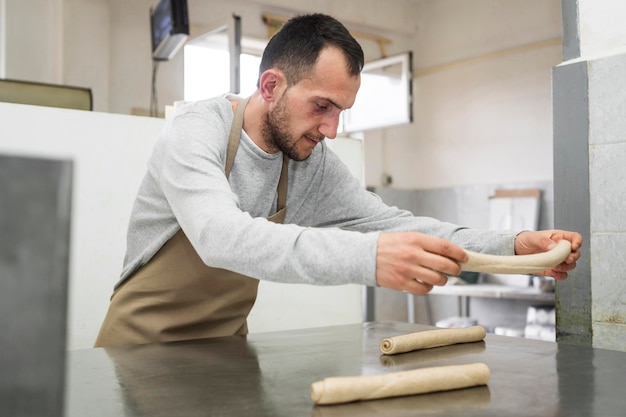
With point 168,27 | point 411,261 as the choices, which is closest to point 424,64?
point 168,27

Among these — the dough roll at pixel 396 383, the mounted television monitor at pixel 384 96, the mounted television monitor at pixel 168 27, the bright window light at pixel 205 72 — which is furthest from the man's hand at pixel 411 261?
the bright window light at pixel 205 72

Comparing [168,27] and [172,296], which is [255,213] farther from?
[168,27]

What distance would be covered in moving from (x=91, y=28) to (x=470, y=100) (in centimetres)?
333

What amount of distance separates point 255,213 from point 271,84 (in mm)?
316

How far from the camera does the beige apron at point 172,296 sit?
1491mm

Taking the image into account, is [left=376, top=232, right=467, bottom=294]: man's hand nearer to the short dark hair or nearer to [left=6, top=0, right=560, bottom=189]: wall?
the short dark hair

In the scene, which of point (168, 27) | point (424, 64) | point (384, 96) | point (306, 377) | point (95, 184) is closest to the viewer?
point (306, 377)

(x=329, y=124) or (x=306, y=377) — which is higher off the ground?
(x=329, y=124)

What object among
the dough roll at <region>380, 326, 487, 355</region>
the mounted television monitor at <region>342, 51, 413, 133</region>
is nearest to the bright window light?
the mounted television monitor at <region>342, 51, 413, 133</region>

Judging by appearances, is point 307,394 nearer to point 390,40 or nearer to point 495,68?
point 495,68

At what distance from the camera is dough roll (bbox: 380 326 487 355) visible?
126 centimetres

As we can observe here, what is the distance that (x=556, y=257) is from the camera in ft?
4.25

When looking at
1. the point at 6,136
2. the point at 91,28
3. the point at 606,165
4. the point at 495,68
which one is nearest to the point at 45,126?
the point at 6,136

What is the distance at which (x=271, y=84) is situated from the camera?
60.8 inches
